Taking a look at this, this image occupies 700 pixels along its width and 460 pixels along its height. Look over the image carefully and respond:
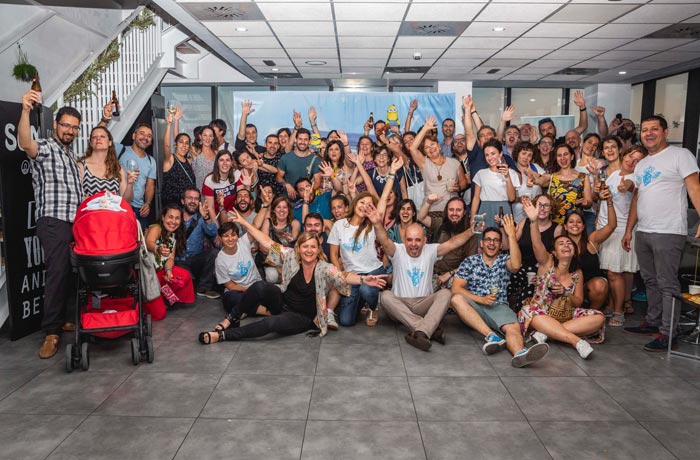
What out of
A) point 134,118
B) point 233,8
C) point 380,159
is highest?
point 233,8

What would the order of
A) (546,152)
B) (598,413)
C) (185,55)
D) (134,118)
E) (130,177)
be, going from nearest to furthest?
(598,413) < (130,177) < (546,152) < (134,118) < (185,55)

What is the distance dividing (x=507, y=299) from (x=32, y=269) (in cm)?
366

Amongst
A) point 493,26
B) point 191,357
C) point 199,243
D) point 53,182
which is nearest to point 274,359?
point 191,357

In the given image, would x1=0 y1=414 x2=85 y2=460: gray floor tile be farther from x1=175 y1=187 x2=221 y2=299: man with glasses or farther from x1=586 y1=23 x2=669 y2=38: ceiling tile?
x1=586 y1=23 x2=669 y2=38: ceiling tile

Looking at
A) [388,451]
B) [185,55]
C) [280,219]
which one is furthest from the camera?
[185,55]

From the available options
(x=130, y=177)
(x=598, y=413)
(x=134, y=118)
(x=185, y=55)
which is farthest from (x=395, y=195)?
(x=185, y=55)

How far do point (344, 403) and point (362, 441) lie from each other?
0.44m

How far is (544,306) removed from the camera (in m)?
4.19

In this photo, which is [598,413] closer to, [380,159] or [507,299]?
[507,299]

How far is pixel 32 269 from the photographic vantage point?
4.15m

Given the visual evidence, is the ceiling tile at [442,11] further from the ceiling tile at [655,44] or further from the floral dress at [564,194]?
the ceiling tile at [655,44]

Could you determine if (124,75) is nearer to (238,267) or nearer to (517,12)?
(238,267)

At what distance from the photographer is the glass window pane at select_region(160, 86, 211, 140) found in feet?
40.1

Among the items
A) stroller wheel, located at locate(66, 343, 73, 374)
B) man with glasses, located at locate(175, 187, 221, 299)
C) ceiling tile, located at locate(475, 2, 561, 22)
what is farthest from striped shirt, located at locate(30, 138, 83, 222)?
ceiling tile, located at locate(475, 2, 561, 22)
